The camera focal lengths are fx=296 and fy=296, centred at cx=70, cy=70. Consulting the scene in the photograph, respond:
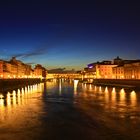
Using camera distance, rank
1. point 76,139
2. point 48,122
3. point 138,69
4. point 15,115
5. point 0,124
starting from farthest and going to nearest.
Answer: point 138,69, point 15,115, point 48,122, point 0,124, point 76,139

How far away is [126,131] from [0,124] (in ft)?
31.5

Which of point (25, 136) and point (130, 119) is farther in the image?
point (130, 119)

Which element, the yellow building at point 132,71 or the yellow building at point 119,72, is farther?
the yellow building at point 119,72

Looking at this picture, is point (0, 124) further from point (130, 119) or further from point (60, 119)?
point (130, 119)

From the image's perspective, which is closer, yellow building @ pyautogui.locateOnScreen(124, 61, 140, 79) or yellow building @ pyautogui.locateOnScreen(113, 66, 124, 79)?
yellow building @ pyautogui.locateOnScreen(124, 61, 140, 79)

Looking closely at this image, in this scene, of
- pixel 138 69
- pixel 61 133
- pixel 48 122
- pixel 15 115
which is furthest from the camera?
pixel 138 69

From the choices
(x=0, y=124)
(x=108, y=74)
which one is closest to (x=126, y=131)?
(x=0, y=124)

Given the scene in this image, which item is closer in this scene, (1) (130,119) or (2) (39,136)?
(2) (39,136)

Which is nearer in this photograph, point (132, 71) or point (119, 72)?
point (132, 71)

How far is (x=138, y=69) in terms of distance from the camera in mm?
133750

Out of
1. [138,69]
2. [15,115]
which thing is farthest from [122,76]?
[15,115]

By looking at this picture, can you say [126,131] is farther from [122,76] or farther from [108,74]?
[108,74]

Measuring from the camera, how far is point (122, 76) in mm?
159625

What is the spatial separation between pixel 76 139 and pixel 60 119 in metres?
7.99
